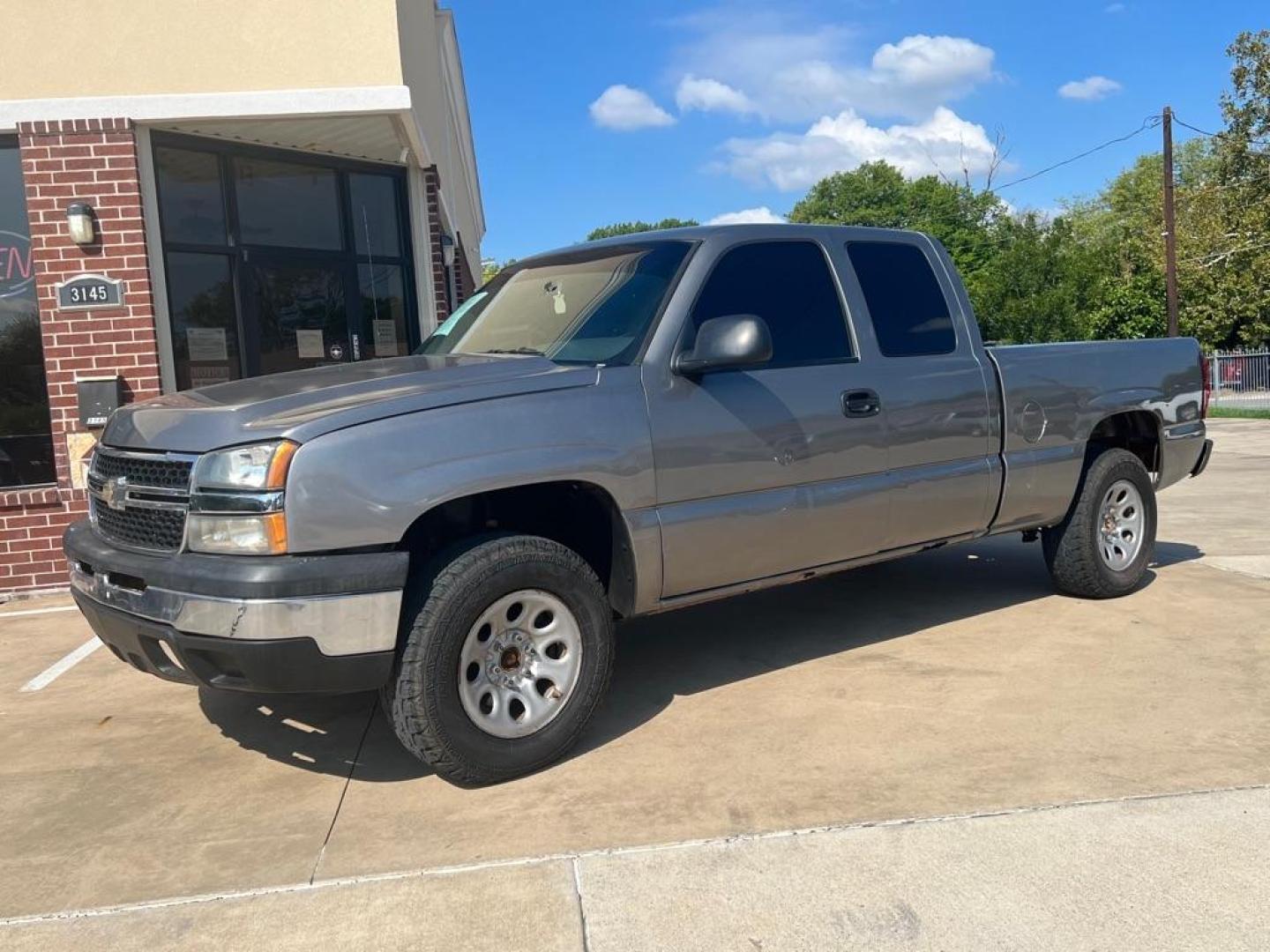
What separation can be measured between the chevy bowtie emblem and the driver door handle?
2899 mm

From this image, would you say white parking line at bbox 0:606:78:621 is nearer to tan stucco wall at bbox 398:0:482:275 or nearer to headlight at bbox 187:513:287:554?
headlight at bbox 187:513:287:554

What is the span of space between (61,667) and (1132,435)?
628 cm

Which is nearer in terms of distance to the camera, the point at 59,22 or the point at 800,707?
the point at 800,707

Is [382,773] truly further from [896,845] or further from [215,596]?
[896,845]

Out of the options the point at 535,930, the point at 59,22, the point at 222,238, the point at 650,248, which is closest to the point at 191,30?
the point at 59,22

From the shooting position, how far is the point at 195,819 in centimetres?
352

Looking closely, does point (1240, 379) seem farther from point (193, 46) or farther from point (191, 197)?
point (193, 46)

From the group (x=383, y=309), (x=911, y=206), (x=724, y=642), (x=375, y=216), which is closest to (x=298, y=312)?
A: (x=383, y=309)

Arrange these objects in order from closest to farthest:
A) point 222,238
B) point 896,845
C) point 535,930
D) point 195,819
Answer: point 535,930
point 896,845
point 195,819
point 222,238

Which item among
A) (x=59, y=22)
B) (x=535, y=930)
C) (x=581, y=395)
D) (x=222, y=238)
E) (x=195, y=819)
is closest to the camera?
(x=535, y=930)

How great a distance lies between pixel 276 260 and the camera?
866 cm

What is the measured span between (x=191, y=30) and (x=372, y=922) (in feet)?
22.4

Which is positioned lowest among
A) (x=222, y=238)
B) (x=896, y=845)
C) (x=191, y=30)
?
(x=896, y=845)

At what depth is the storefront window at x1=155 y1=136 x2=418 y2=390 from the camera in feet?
26.5
